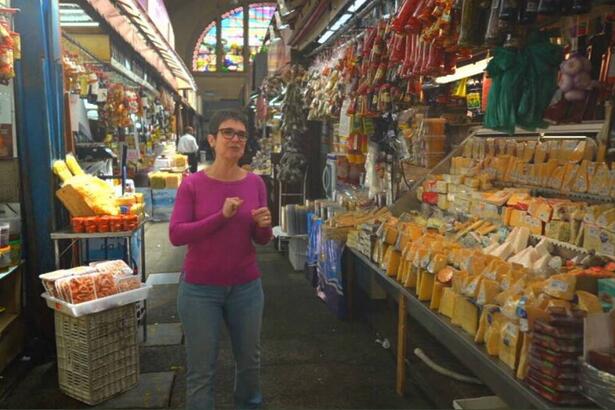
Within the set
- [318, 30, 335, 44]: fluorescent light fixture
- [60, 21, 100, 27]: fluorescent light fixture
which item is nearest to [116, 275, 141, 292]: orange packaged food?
[318, 30, 335, 44]: fluorescent light fixture

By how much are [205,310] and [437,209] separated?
2.12m

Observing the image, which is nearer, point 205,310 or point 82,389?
point 205,310

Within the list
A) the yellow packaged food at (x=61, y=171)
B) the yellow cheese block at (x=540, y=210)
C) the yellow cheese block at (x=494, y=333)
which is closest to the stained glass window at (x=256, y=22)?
the yellow packaged food at (x=61, y=171)

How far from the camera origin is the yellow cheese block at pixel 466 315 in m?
2.31

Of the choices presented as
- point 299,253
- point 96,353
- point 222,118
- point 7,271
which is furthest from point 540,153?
point 299,253

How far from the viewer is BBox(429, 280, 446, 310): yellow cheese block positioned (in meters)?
2.65

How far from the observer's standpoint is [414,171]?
4.49m

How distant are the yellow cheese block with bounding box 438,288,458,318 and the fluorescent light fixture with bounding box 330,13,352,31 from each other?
3.02 m

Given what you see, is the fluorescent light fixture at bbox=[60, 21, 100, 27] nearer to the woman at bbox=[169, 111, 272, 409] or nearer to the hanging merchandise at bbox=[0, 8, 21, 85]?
the hanging merchandise at bbox=[0, 8, 21, 85]

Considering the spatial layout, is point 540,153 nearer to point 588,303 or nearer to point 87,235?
point 588,303

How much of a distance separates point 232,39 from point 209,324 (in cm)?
2907

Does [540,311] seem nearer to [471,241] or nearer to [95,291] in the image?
[471,241]

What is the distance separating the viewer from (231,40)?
29.5 meters

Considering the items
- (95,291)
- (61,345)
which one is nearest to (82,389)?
(61,345)
